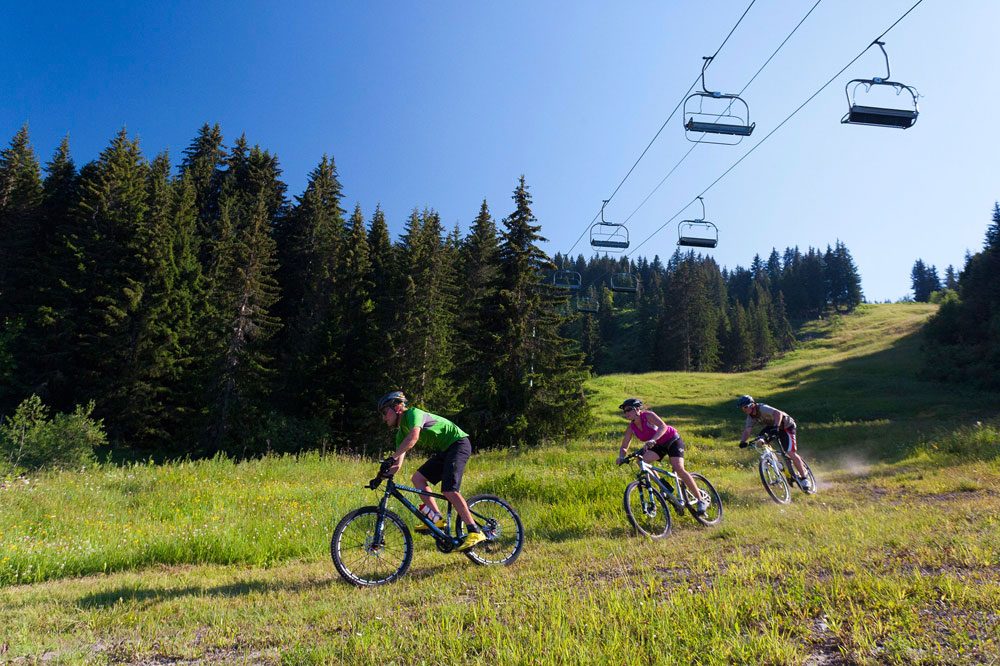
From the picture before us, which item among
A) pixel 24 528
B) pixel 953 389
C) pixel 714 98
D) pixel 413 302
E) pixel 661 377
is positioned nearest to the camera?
pixel 24 528

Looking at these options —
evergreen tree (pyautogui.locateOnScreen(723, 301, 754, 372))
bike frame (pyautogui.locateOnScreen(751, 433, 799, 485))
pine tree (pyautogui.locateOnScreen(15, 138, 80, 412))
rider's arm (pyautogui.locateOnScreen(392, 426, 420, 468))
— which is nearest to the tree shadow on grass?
rider's arm (pyautogui.locateOnScreen(392, 426, 420, 468))

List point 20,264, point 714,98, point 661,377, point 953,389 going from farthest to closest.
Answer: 1. point 661,377
2. point 953,389
3. point 20,264
4. point 714,98

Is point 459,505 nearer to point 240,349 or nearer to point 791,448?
point 791,448

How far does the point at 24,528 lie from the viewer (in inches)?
340

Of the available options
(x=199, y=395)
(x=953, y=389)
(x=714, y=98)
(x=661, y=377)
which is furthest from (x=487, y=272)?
(x=953, y=389)

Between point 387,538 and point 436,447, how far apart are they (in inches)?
49.8

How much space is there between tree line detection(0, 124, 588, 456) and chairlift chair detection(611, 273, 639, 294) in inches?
151

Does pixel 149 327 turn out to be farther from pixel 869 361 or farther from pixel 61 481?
pixel 869 361

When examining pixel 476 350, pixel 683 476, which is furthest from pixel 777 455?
pixel 476 350

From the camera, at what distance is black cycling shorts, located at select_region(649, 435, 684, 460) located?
9.16 meters

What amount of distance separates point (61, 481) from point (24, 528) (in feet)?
14.1

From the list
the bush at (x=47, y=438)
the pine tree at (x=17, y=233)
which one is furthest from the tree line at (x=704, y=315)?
the pine tree at (x=17, y=233)

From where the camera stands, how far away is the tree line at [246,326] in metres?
29.2

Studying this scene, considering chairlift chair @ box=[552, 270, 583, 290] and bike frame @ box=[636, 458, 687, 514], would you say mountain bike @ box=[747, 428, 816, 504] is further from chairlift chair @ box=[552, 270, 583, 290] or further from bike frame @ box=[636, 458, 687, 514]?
chairlift chair @ box=[552, 270, 583, 290]
